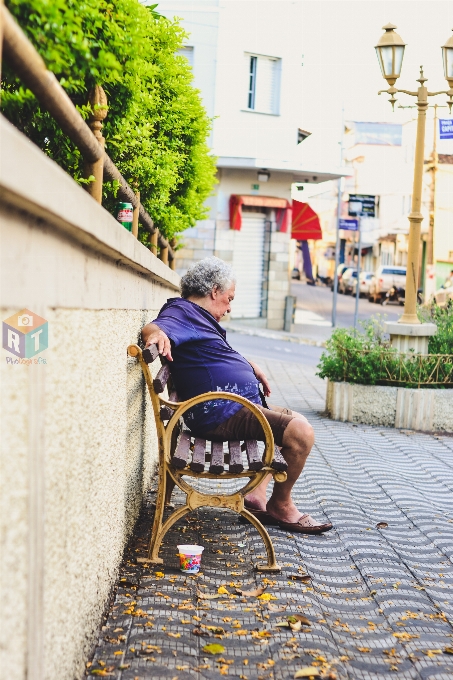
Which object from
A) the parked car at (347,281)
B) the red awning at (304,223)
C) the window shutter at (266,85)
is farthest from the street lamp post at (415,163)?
the parked car at (347,281)

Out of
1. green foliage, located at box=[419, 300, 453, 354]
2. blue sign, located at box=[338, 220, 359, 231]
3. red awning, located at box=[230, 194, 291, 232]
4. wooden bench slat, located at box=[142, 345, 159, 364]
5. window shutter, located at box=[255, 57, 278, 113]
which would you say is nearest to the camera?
wooden bench slat, located at box=[142, 345, 159, 364]

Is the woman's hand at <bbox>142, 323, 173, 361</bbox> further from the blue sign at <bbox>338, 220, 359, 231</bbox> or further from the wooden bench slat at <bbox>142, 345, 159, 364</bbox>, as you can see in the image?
the blue sign at <bbox>338, 220, 359, 231</bbox>

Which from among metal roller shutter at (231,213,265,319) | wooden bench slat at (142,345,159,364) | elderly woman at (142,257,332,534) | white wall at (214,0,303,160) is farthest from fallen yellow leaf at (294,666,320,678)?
metal roller shutter at (231,213,265,319)

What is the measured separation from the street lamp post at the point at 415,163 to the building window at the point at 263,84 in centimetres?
1703

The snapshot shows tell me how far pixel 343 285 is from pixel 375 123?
28.7 meters

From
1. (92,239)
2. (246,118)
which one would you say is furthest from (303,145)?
(92,239)

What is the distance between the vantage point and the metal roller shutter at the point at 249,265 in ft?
95.2

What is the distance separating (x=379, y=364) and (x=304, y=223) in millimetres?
21846

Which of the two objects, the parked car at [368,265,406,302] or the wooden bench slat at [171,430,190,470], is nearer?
the wooden bench slat at [171,430,190,470]

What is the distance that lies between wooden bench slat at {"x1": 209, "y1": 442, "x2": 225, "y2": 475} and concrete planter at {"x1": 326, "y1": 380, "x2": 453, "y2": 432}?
5848 mm

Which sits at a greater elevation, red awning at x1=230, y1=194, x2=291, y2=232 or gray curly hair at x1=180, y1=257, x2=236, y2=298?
red awning at x1=230, y1=194, x2=291, y2=232

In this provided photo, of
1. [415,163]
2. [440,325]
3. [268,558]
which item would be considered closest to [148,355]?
[268,558]

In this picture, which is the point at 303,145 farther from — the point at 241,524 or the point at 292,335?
the point at 241,524

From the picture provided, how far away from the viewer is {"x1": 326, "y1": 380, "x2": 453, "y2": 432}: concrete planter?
10.7m
